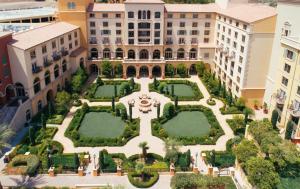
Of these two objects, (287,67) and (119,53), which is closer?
(287,67)

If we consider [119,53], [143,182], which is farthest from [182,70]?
[143,182]

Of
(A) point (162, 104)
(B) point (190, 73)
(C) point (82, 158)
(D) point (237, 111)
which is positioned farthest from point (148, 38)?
(C) point (82, 158)

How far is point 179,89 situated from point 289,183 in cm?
3801

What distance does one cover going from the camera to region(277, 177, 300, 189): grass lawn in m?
36.8

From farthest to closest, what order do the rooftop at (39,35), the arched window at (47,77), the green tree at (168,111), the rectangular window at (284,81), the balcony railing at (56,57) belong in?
1. the balcony railing at (56,57)
2. the arched window at (47,77)
3. the green tree at (168,111)
4. the rooftop at (39,35)
5. the rectangular window at (284,81)

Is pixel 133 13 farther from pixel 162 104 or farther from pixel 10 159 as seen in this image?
pixel 10 159

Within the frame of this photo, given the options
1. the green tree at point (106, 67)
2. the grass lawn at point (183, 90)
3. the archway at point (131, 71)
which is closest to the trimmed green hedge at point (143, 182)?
the grass lawn at point (183, 90)

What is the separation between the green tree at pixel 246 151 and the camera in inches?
1508

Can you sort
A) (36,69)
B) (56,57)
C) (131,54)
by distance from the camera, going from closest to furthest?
(36,69)
(56,57)
(131,54)

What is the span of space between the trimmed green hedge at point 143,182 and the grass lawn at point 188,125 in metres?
12.0

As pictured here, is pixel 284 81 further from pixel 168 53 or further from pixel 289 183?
pixel 168 53

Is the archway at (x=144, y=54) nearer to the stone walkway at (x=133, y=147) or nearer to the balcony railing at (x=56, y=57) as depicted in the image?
the stone walkway at (x=133, y=147)

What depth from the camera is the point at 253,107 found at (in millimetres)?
60344

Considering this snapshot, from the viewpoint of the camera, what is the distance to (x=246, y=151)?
38469 millimetres
